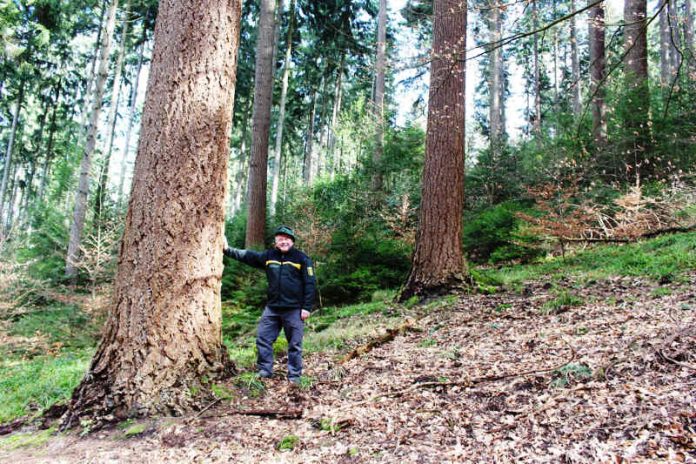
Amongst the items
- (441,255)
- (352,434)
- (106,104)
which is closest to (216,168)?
(352,434)

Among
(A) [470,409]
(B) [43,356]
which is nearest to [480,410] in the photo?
(A) [470,409]

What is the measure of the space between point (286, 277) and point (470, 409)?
2403 mm

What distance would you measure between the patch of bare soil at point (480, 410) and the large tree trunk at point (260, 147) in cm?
853

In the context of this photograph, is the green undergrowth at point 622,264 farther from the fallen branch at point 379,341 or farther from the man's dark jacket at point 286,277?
the man's dark jacket at point 286,277

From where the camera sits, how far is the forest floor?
253cm

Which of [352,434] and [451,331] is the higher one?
[451,331]

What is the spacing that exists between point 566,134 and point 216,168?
Answer: 12171 mm

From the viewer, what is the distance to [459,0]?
7820 mm

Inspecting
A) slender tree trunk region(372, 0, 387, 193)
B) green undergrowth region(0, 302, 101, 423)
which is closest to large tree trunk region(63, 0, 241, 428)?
green undergrowth region(0, 302, 101, 423)

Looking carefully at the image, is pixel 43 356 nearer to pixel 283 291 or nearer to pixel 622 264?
pixel 283 291

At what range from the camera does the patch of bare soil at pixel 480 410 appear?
8.25 feet

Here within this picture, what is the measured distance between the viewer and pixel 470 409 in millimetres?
3178

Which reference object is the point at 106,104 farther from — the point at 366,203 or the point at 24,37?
the point at 366,203

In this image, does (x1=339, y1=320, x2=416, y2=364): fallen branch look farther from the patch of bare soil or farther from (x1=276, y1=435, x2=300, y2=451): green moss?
(x1=276, y1=435, x2=300, y2=451): green moss
